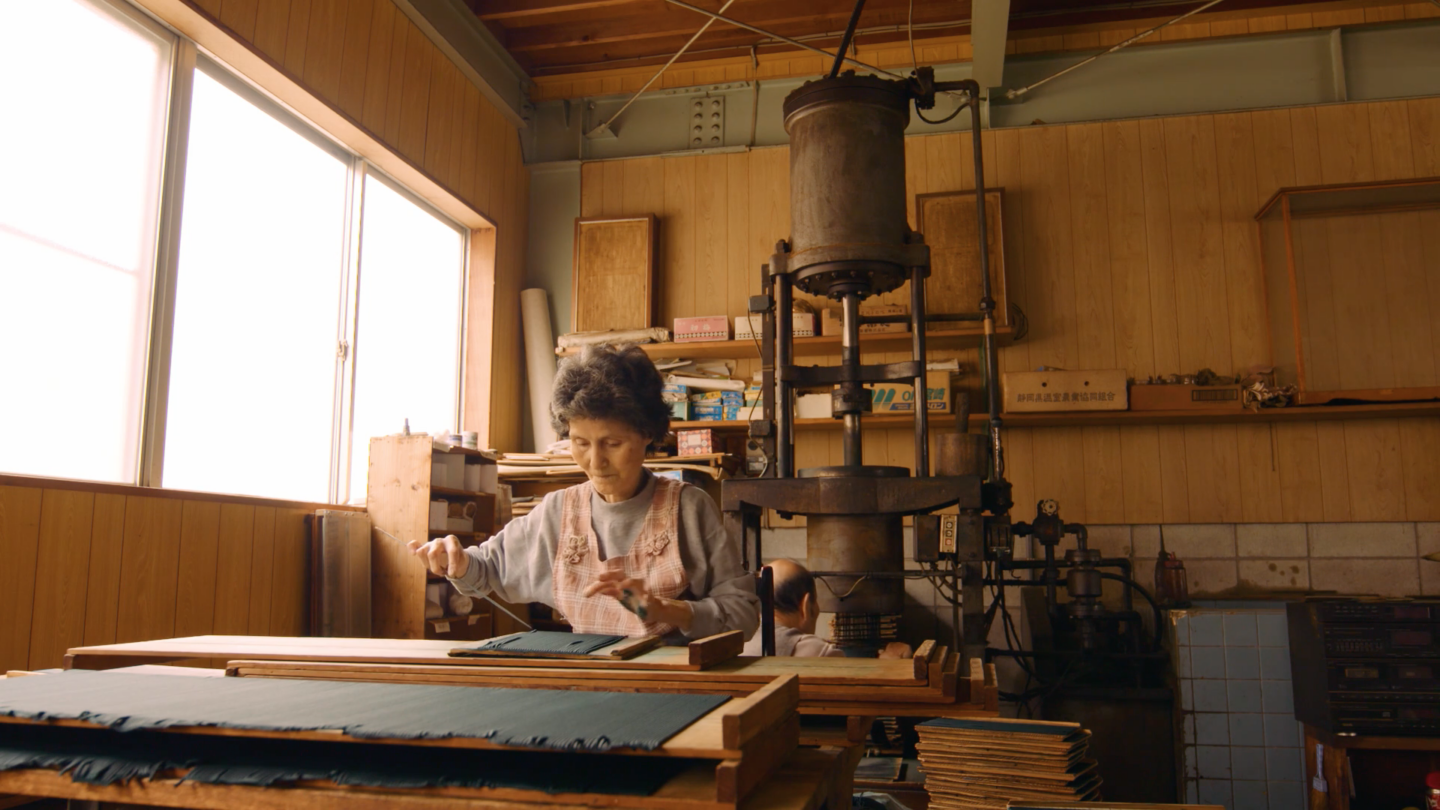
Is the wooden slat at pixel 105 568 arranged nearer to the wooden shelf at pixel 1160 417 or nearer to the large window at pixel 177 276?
the large window at pixel 177 276

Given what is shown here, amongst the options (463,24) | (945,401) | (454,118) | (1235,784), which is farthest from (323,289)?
(1235,784)

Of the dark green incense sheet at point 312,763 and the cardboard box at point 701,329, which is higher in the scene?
the cardboard box at point 701,329

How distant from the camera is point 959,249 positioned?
5.26 m

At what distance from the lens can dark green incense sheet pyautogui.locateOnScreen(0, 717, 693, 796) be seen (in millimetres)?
1070

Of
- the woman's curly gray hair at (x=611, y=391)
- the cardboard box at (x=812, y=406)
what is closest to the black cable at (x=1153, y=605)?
the cardboard box at (x=812, y=406)

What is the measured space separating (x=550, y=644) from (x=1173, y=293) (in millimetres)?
4641

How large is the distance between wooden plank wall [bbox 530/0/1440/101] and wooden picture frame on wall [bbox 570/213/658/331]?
978 millimetres

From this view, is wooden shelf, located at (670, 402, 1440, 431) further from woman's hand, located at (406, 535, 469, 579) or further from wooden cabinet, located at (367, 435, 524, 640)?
woman's hand, located at (406, 535, 469, 579)

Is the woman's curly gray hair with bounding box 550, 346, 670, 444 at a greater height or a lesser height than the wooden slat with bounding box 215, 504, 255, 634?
greater

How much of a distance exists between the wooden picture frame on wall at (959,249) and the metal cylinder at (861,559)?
2.26 meters

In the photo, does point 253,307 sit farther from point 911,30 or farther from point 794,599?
point 911,30

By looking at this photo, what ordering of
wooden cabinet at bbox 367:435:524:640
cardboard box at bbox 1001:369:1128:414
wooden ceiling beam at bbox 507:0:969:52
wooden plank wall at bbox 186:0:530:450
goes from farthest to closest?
wooden ceiling beam at bbox 507:0:969:52 < cardboard box at bbox 1001:369:1128:414 < wooden cabinet at bbox 367:435:524:640 < wooden plank wall at bbox 186:0:530:450

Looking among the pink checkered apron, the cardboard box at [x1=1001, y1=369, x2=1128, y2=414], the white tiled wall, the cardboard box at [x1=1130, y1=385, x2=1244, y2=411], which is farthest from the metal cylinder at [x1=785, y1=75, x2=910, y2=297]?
the white tiled wall

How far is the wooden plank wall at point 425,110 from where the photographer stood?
3.89m
